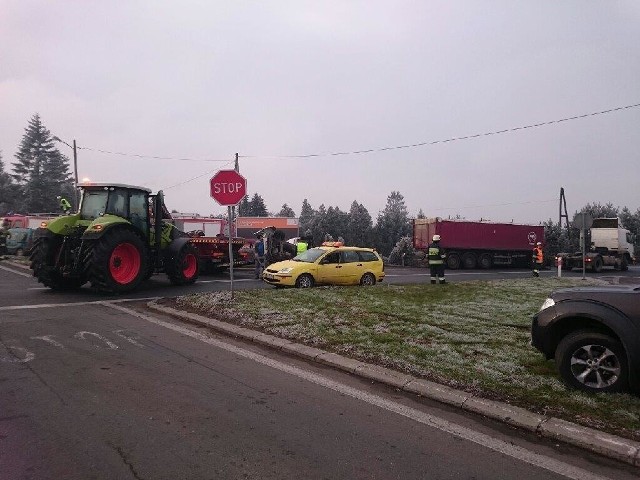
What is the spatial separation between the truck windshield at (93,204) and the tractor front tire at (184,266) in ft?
8.19

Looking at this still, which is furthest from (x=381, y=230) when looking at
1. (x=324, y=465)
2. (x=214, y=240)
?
(x=324, y=465)

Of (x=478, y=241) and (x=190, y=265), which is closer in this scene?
(x=190, y=265)

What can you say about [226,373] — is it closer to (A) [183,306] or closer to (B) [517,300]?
(A) [183,306]

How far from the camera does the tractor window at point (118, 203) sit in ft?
41.7

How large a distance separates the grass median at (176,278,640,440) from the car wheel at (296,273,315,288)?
4.09 ft

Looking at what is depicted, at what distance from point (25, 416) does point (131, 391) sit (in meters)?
0.94

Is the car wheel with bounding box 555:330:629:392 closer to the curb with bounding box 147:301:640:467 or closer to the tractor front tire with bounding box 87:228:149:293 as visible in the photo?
the curb with bounding box 147:301:640:467

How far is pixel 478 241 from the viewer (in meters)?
30.3

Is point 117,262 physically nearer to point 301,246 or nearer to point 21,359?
point 21,359

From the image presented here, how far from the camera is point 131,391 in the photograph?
4.68 meters

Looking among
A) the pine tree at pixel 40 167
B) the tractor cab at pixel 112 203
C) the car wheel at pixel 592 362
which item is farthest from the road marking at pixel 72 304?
the pine tree at pixel 40 167

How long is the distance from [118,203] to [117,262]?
1799 millimetres

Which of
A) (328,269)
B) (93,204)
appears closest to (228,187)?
(328,269)

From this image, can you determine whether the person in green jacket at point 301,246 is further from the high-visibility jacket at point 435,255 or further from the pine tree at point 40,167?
the pine tree at point 40,167
